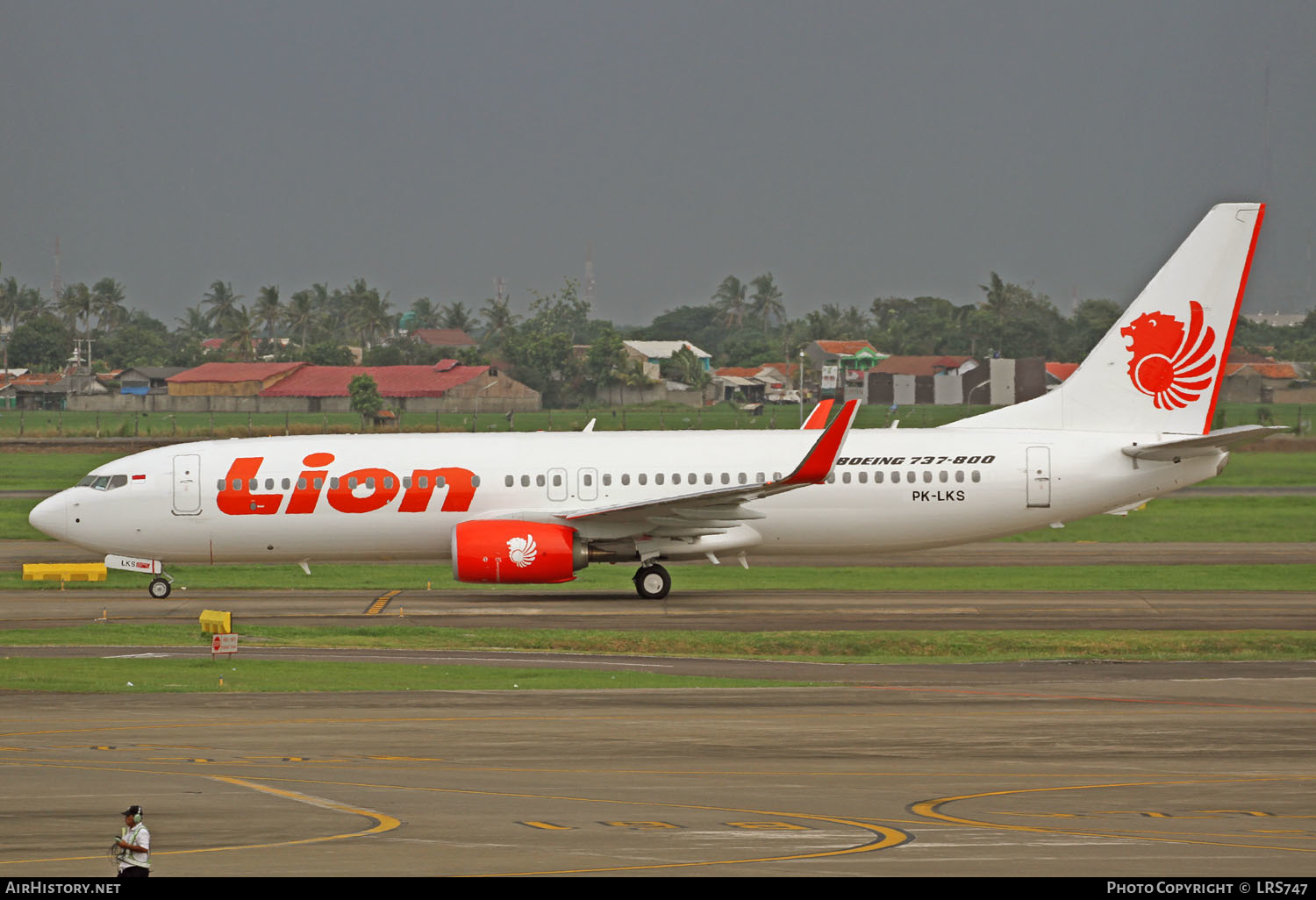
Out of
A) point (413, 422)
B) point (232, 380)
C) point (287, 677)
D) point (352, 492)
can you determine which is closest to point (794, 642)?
point (287, 677)

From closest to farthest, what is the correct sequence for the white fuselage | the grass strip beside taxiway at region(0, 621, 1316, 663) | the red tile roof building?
1. the grass strip beside taxiway at region(0, 621, 1316, 663)
2. the white fuselage
3. the red tile roof building

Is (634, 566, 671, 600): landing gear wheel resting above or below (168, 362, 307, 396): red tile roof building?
below

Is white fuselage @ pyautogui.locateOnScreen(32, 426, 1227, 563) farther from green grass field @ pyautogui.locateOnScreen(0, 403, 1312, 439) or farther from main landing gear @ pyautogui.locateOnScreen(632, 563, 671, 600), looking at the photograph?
green grass field @ pyautogui.locateOnScreen(0, 403, 1312, 439)

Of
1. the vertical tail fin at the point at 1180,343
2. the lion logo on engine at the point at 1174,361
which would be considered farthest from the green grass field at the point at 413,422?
the lion logo on engine at the point at 1174,361

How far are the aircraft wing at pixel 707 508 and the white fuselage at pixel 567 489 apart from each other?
28 cm

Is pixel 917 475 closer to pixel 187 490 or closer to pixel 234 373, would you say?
pixel 187 490

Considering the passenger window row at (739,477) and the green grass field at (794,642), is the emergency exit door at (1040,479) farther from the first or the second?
the green grass field at (794,642)

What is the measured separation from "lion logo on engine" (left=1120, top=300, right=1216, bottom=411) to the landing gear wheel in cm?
1242

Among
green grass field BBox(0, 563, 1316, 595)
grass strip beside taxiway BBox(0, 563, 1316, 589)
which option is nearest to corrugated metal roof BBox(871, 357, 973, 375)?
grass strip beside taxiway BBox(0, 563, 1316, 589)

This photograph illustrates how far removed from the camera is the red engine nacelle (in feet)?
109

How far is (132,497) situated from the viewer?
35.1 m

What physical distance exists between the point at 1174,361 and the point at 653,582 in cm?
1377

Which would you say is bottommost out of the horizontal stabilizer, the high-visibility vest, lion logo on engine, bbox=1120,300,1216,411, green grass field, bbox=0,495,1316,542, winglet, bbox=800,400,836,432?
the high-visibility vest

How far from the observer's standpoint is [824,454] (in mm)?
32406
